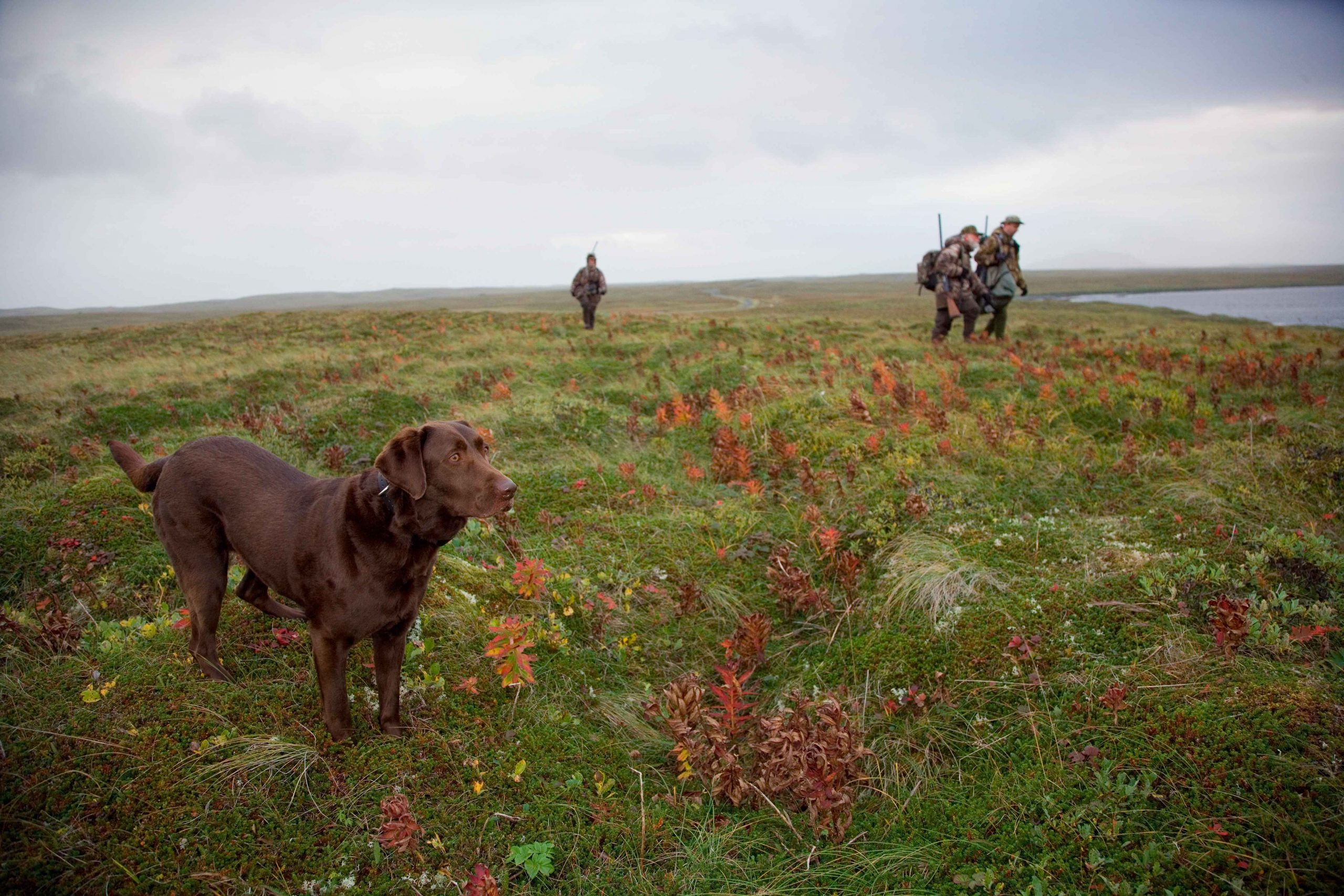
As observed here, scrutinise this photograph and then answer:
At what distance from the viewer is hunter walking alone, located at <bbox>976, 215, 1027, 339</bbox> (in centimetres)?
1456

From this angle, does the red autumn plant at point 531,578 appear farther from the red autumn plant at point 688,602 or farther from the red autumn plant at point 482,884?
the red autumn plant at point 482,884

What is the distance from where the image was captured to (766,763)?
11.7ft

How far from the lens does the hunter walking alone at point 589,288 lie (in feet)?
65.8

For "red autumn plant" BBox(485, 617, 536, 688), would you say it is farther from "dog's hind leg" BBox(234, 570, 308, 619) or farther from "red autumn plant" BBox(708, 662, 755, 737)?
"dog's hind leg" BBox(234, 570, 308, 619)

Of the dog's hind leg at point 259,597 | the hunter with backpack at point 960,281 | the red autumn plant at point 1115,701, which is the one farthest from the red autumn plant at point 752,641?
the hunter with backpack at point 960,281

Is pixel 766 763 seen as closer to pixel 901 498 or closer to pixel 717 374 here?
pixel 901 498

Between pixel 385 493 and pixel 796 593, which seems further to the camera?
pixel 796 593

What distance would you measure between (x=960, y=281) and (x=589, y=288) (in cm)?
1043

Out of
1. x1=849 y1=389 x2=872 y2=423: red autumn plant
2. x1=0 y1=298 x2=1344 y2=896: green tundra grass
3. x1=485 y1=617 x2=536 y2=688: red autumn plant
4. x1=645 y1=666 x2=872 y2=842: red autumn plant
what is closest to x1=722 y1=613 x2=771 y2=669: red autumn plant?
x1=0 y1=298 x2=1344 y2=896: green tundra grass

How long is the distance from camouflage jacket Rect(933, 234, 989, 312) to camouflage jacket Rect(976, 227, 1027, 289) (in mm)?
306

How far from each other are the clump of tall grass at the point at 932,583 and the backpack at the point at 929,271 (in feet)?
38.2

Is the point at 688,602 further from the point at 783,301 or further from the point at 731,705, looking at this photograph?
the point at 783,301

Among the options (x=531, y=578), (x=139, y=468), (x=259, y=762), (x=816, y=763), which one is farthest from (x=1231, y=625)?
(x=139, y=468)

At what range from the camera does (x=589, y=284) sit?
65.9 ft
